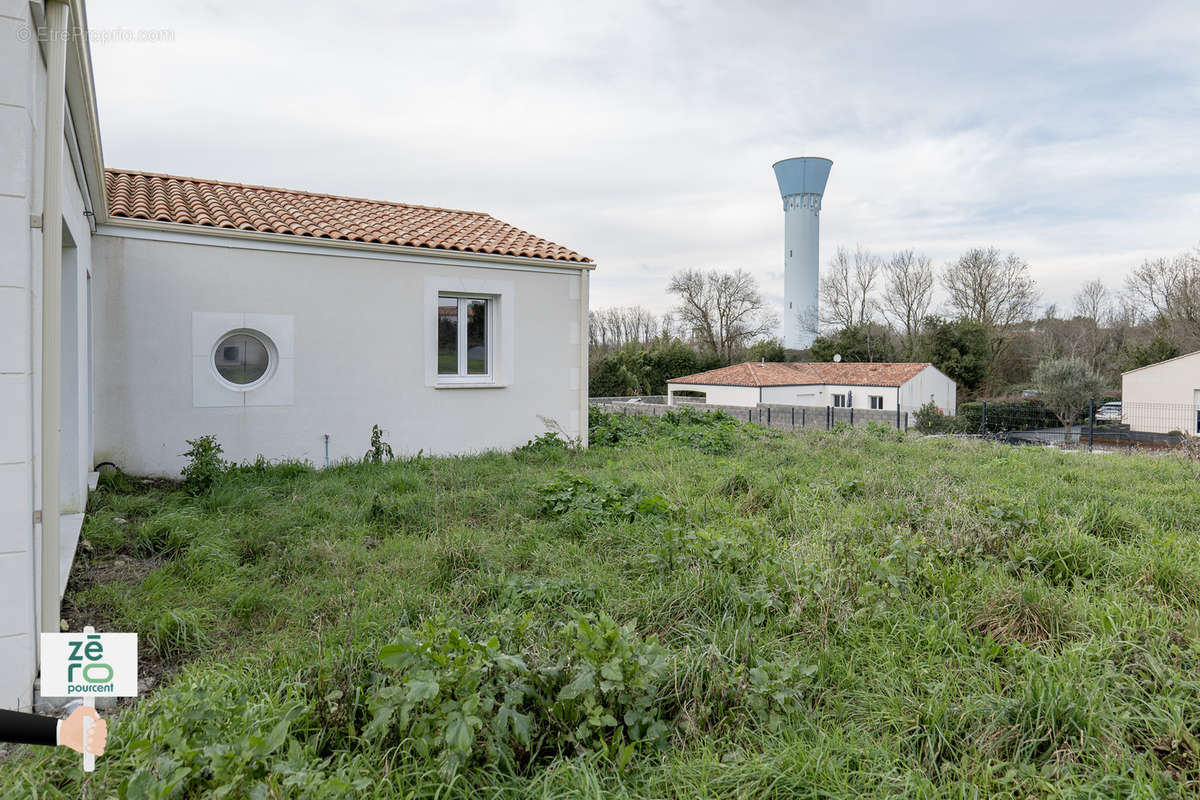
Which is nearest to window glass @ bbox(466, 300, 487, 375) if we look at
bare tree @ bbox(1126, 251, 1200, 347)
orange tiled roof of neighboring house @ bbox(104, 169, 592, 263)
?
orange tiled roof of neighboring house @ bbox(104, 169, 592, 263)

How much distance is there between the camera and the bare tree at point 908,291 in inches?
1743

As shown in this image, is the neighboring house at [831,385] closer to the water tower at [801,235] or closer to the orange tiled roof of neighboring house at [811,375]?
the orange tiled roof of neighboring house at [811,375]

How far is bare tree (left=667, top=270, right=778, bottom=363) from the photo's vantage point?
48781 millimetres

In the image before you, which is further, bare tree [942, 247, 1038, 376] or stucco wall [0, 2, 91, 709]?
bare tree [942, 247, 1038, 376]

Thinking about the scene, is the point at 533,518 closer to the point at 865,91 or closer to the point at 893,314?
the point at 865,91

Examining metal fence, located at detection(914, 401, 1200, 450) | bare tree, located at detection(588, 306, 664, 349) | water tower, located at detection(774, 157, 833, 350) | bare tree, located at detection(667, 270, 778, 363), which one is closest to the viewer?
metal fence, located at detection(914, 401, 1200, 450)

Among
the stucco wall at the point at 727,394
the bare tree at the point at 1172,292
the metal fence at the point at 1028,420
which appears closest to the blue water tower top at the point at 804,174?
the bare tree at the point at 1172,292

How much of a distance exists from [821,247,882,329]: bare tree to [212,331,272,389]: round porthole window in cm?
4439

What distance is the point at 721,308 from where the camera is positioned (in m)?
49.1

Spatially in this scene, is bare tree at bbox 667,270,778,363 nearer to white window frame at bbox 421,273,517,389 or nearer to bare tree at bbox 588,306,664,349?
bare tree at bbox 588,306,664,349

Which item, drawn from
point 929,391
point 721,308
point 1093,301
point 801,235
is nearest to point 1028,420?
point 929,391

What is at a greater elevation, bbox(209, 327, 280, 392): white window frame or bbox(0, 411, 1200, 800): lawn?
bbox(209, 327, 280, 392): white window frame

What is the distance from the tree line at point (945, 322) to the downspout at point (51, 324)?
3364 cm

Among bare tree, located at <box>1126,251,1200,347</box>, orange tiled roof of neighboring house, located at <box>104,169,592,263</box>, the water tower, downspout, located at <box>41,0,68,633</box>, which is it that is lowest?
downspout, located at <box>41,0,68,633</box>
